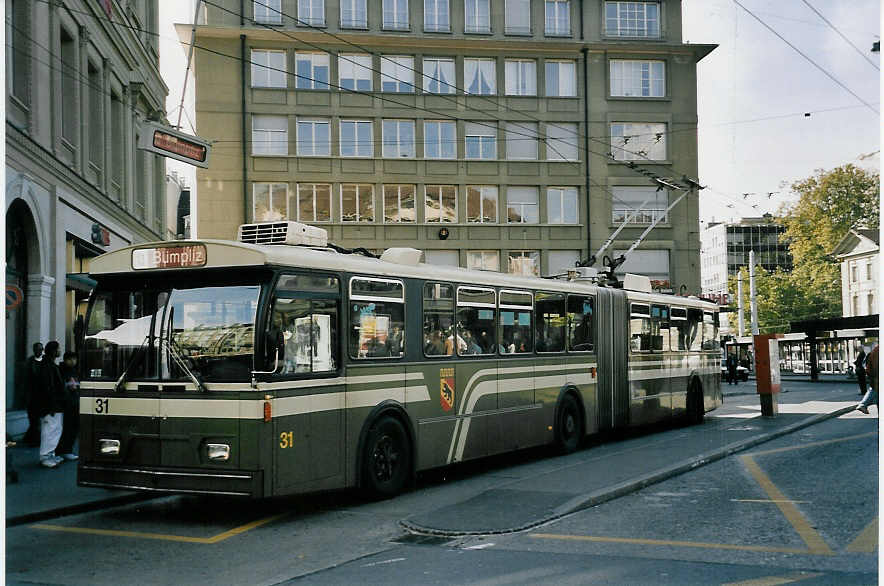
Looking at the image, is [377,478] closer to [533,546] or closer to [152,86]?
[533,546]

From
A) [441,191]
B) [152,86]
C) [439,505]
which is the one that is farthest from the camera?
[441,191]

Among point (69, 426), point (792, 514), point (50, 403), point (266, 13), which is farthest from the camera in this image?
point (266, 13)

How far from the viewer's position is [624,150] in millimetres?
47031

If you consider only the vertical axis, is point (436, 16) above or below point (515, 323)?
above

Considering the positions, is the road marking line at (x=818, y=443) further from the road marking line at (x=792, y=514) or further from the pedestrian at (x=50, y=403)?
the pedestrian at (x=50, y=403)

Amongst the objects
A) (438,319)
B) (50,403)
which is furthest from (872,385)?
(50,403)

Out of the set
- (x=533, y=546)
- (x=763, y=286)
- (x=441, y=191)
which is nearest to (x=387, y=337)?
(x=533, y=546)

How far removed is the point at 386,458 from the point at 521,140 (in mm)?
36252

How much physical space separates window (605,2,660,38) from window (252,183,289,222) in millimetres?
16696

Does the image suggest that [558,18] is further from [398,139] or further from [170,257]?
[170,257]

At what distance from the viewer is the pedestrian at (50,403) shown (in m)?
13.8

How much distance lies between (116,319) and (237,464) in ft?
6.81

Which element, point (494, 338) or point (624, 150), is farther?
point (624, 150)

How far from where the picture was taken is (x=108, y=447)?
9.93 m
